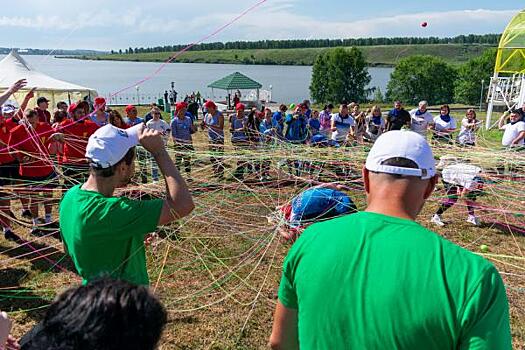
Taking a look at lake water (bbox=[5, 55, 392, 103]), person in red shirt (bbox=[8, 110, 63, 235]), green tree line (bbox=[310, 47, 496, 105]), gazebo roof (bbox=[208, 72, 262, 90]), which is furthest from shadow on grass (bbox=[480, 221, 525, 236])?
green tree line (bbox=[310, 47, 496, 105])

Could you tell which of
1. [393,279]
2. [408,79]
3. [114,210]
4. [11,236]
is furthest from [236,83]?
[408,79]

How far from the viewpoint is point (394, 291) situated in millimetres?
1234

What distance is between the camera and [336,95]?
43844 millimetres

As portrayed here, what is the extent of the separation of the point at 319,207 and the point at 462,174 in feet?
7.68

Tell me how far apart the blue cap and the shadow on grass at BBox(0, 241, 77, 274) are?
266cm

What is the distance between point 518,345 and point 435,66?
4273 centimetres

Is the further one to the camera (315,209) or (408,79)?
(408,79)

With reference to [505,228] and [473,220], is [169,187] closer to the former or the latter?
[473,220]

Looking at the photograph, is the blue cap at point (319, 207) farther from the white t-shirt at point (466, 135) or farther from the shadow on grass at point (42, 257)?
the white t-shirt at point (466, 135)

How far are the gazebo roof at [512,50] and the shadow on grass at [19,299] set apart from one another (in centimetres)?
1747

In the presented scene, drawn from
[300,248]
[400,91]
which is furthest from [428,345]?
[400,91]

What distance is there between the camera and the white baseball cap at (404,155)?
1.43 metres

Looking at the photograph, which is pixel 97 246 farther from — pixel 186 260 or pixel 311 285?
pixel 186 260

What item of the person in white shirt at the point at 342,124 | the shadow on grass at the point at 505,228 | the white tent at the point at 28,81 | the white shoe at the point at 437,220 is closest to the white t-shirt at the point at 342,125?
the person in white shirt at the point at 342,124
